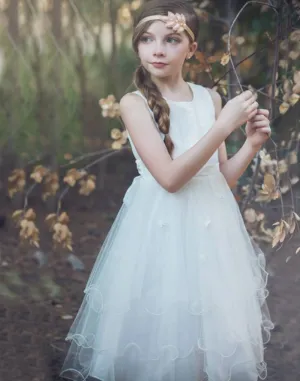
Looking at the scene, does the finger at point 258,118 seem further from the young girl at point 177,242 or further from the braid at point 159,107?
the braid at point 159,107

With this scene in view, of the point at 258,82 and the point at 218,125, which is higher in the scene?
the point at 258,82

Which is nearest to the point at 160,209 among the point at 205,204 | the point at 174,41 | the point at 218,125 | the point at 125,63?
the point at 205,204

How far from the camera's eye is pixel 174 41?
4.88 ft

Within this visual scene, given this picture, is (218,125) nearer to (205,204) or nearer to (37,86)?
(205,204)

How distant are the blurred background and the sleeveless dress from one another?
0.50m

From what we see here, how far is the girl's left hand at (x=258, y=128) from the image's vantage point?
1501 millimetres

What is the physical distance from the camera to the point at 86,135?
7.37 feet

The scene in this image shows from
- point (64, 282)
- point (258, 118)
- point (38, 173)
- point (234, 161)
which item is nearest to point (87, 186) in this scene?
point (38, 173)

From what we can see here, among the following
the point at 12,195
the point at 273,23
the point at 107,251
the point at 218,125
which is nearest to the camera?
the point at 218,125

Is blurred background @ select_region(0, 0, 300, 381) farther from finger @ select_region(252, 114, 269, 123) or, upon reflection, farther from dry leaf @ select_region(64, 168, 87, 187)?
finger @ select_region(252, 114, 269, 123)

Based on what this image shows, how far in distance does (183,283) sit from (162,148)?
29 cm

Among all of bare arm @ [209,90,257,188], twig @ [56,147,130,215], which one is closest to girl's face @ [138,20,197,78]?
bare arm @ [209,90,257,188]

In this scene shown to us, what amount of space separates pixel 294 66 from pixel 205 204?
83cm

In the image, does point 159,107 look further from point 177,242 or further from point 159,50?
point 177,242
